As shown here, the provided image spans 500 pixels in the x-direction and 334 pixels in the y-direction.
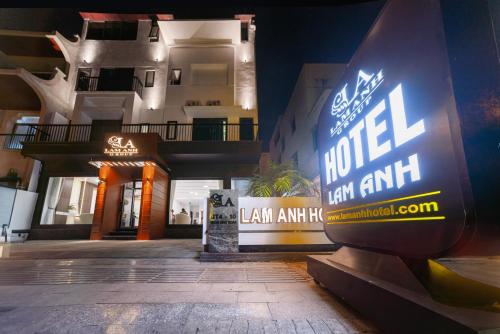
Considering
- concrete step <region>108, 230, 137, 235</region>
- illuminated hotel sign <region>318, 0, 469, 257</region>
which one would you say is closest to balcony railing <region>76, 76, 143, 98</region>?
concrete step <region>108, 230, 137, 235</region>

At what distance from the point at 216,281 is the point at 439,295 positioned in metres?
2.76

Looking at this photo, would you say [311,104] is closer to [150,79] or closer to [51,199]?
[150,79]

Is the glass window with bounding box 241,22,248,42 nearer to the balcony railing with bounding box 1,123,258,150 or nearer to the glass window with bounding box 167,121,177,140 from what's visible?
the balcony railing with bounding box 1,123,258,150

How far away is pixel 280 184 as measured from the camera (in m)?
7.45

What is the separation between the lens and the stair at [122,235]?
9.90 m

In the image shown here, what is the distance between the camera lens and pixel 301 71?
46.5ft

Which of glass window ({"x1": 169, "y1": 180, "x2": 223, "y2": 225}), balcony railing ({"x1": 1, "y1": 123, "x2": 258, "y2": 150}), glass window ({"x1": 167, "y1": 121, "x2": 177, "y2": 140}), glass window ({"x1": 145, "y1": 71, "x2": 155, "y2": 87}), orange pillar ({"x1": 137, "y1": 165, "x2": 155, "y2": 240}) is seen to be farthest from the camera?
glass window ({"x1": 145, "y1": 71, "x2": 155, "y2": 87})

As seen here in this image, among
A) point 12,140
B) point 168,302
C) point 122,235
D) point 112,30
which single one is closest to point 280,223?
point 168,302

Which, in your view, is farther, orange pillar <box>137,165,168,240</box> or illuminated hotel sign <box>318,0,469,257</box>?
orange pillar <box>137,165,168,240</box>

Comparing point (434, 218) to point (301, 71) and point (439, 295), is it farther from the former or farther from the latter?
point (301, 71)

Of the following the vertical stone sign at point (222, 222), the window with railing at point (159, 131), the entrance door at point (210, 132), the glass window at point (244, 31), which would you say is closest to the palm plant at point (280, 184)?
the vertical stone sign at point (222, 222)

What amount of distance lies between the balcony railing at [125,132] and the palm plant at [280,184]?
405cm

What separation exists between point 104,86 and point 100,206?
7.38 metres

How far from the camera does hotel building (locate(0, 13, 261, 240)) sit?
10445mm
